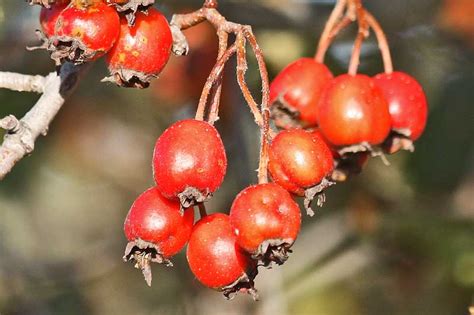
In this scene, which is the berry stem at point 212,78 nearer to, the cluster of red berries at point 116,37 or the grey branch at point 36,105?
the cluster of red berries at point 116,37

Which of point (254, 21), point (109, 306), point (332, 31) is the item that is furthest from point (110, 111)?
point (332, 31)

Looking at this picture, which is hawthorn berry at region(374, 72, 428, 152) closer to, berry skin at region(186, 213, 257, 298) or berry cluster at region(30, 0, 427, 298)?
berry cluster at region(30, 0, 427, 298)

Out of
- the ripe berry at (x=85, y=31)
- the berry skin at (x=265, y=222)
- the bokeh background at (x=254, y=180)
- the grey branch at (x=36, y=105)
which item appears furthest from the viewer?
the bokeh background at (x=254, y=180)

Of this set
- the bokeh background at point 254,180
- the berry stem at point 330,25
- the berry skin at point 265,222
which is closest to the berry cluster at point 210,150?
the berry skin at point 265,222

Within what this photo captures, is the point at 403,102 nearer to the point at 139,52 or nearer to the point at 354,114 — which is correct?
the point at 354,114

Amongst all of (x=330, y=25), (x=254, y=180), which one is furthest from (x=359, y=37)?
(x=254, y=180)

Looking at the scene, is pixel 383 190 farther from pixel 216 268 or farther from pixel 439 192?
pixel 216 268

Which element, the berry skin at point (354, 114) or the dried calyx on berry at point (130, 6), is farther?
the berry skin at point (354, 114)
